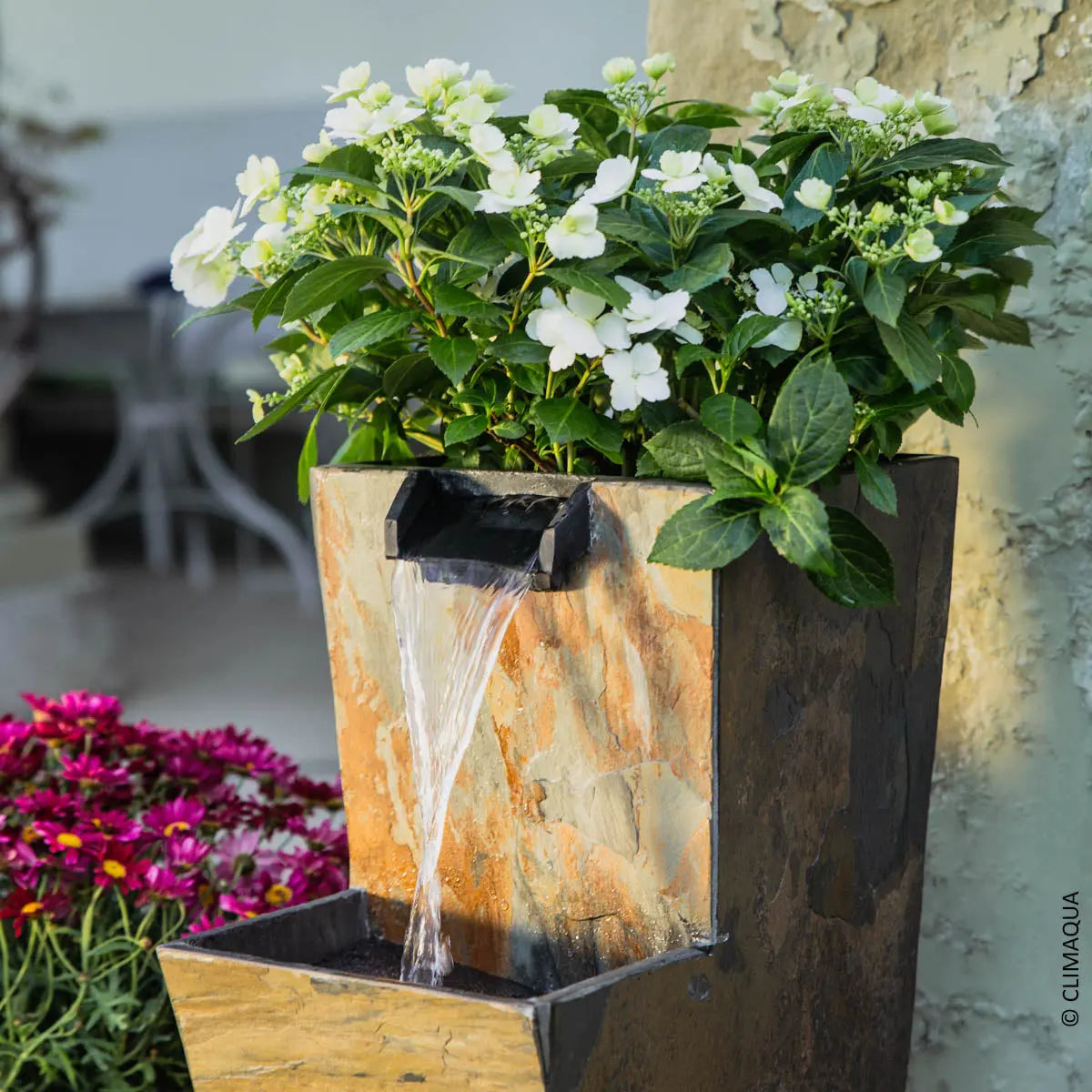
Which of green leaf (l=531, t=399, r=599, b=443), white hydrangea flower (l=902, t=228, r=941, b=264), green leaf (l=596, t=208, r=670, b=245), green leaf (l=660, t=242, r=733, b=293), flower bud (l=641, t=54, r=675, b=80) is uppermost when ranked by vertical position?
flower bud (l=641, t=54, r=675, b=80)

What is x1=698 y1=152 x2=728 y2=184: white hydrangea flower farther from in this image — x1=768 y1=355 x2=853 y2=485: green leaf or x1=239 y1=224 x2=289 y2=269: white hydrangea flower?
x1=239 y1=224 x2=289 y2=269: white hydrangea flower

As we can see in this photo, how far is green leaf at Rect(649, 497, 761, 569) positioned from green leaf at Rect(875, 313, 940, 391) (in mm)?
119

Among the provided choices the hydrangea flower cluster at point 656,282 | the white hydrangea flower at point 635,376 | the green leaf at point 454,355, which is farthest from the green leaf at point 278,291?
the white hydrangea flower at point 635,376

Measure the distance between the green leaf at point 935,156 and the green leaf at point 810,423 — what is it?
0.52 feet

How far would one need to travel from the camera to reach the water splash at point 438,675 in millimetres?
884

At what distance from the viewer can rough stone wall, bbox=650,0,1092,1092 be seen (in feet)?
3.61

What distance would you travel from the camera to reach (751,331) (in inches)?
32.1

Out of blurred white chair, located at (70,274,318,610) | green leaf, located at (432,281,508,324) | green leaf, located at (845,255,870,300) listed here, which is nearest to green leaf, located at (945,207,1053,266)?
green leaf, located at (845,255,870,300)

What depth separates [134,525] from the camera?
6.02 m

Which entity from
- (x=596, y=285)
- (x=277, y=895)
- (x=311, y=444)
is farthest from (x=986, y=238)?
(x=277, y=895)

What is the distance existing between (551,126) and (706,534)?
0.28 metres

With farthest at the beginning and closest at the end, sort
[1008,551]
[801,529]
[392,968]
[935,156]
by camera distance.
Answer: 1. [1008,551]
2. [392,968]
3. [935,156]
4. [801,529]

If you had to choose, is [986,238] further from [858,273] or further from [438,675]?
[438,675]

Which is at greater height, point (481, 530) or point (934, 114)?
point (934, 114)
